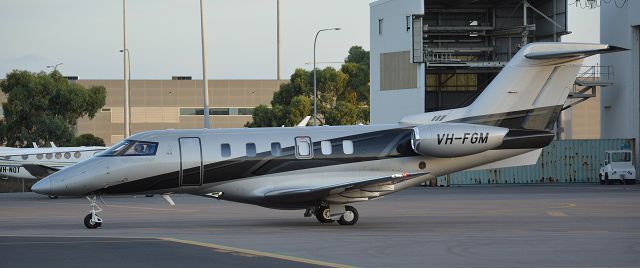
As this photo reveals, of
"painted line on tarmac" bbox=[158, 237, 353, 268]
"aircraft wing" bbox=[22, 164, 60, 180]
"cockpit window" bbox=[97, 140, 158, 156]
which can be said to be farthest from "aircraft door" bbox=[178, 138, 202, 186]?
"aircraft wing" bbox=[22, 164, 60, 180]

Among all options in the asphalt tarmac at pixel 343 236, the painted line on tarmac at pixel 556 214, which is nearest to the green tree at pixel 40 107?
the asphalt tarmac at pixel 343 236

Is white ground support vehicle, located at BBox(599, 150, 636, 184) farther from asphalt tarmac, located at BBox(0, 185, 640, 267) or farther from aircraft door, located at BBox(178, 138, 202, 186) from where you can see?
aircraft door, located at BBox(178, 138, 202, 186)

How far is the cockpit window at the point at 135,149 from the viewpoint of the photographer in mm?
28406

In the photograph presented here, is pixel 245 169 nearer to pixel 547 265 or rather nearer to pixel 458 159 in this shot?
pixel 458 159

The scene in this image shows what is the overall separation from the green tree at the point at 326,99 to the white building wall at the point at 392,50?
2719 centimetres

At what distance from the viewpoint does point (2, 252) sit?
20953 mm

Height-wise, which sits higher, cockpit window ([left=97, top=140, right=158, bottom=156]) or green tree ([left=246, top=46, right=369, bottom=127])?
green tree ([left=246, top=46, right=369, bottom=127])

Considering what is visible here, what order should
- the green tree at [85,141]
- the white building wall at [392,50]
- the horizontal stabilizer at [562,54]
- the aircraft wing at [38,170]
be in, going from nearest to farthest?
the horizontal stabilizer at [562,54] → the aircraft wing at [38,170] → the white building wall at [392,50] → the green tree at [85,141]

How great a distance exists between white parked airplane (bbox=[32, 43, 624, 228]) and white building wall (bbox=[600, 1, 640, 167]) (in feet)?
105

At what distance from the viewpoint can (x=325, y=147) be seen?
29.0 meters

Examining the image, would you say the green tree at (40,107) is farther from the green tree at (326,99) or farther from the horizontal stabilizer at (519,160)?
the horizontal stabilizer at (519,160)

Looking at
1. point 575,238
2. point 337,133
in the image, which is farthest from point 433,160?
point 575,238

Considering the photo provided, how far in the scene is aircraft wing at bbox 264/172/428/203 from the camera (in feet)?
90.2

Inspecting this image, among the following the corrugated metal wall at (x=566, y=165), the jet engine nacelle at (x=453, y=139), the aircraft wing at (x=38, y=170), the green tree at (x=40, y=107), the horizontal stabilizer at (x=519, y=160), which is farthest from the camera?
the green tree at (x=40, y=107)
